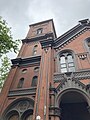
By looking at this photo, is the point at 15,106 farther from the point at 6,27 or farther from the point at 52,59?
the point at 6,27

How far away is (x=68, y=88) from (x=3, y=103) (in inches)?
237

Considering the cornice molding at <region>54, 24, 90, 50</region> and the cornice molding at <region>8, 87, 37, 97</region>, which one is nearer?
the cornice molding at <region>8, 87, 37, 97</region>

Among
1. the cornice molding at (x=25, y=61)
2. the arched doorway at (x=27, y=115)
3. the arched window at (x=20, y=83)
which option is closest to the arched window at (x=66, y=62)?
the cornice molding at (x=25, y=61)

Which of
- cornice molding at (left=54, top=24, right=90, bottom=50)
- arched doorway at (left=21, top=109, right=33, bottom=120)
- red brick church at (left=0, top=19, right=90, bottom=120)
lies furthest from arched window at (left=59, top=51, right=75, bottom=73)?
arched doorway at (left=21, top=109, right=33, bottom=120)

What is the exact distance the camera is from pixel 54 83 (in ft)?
42.2

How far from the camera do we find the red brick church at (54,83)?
11.5 m

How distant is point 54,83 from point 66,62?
3.24 metres

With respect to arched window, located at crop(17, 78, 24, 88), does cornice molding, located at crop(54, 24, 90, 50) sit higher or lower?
higher

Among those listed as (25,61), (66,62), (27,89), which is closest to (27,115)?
(27,89)

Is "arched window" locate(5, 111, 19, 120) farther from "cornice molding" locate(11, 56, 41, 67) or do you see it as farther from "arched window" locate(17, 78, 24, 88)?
"cornice molding" locate(11, 56, 41, 67)

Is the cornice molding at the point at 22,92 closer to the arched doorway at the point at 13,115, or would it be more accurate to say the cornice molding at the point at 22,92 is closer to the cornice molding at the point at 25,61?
the arched doorway at the point at 13,115

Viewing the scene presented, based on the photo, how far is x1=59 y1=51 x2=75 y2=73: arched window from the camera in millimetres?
14439

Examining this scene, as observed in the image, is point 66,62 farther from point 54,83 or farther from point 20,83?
point 20,83

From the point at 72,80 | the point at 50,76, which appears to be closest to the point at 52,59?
the point at 50,76
